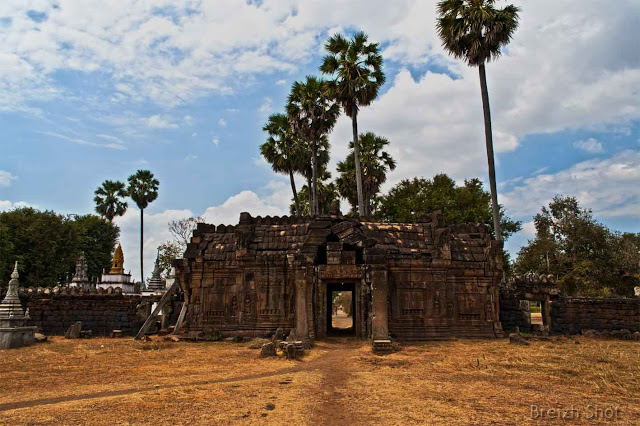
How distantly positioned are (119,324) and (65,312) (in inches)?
106

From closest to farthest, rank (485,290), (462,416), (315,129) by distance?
(462,416) < (485,290) < (315,129)

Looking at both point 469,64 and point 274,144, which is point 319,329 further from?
point 274,144

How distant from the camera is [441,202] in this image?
38344 mm

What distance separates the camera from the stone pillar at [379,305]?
15211 millimetres

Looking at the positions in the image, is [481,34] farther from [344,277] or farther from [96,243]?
[96,243]

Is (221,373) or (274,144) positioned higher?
(274,144)

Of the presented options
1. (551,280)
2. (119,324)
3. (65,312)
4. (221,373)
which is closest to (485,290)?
(551,280)

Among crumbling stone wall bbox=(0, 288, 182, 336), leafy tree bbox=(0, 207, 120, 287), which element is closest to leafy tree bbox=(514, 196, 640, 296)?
crumbling stone wall bbox=(0, 288, 182, 336)

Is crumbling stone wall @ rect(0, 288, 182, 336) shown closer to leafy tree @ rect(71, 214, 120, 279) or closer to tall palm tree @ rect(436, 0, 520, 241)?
tall palm tree @ rect(436, 0, 520, 241)

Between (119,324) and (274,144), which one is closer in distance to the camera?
(119,324)

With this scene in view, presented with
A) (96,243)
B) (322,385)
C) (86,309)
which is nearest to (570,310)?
(322,385)

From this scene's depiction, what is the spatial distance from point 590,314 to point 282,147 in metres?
23.7

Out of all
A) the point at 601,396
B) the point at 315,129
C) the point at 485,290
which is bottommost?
the point at 601,396

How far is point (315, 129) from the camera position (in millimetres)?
31219
